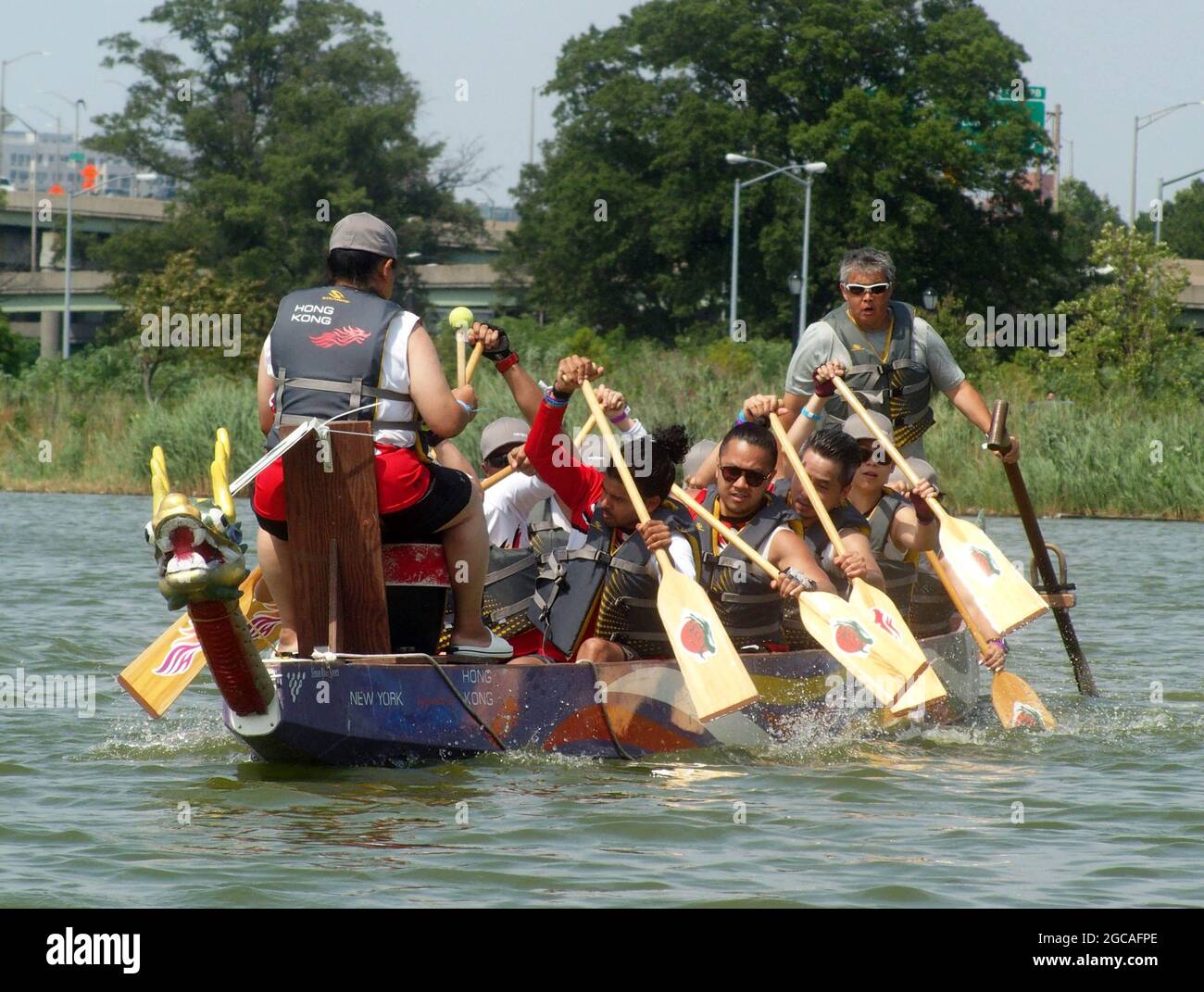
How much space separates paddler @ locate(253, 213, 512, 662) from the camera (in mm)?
6539

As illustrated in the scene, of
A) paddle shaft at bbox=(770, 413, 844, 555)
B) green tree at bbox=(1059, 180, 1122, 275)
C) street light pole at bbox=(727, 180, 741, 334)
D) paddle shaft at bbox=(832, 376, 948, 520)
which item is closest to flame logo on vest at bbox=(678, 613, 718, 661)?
paddle shaft at bbox=(770, 413, 844, 555)

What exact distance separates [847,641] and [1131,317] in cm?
2614

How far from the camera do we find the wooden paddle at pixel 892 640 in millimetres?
7617

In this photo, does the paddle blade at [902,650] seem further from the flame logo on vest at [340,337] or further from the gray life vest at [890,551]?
the flame logo on vest at [340,337]

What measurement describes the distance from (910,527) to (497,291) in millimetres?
44408

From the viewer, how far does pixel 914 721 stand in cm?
838

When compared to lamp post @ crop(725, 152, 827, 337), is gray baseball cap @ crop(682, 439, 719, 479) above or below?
below

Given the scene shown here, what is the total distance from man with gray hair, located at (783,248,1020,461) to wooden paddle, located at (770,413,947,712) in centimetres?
82

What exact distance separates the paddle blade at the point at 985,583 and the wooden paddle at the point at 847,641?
0.93 meters

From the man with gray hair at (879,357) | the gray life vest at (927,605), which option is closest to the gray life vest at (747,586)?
the man with gray hair at (879,357)

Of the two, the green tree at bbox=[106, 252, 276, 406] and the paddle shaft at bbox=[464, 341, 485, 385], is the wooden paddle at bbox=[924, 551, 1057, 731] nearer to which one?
the paddle shaft at bbox=[464, 341, 485, 385]

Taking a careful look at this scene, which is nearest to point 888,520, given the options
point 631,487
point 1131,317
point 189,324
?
point 631,487

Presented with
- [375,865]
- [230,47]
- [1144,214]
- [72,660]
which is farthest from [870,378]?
[1144,214]

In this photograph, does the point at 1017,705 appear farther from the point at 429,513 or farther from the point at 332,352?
the point at 332,352
